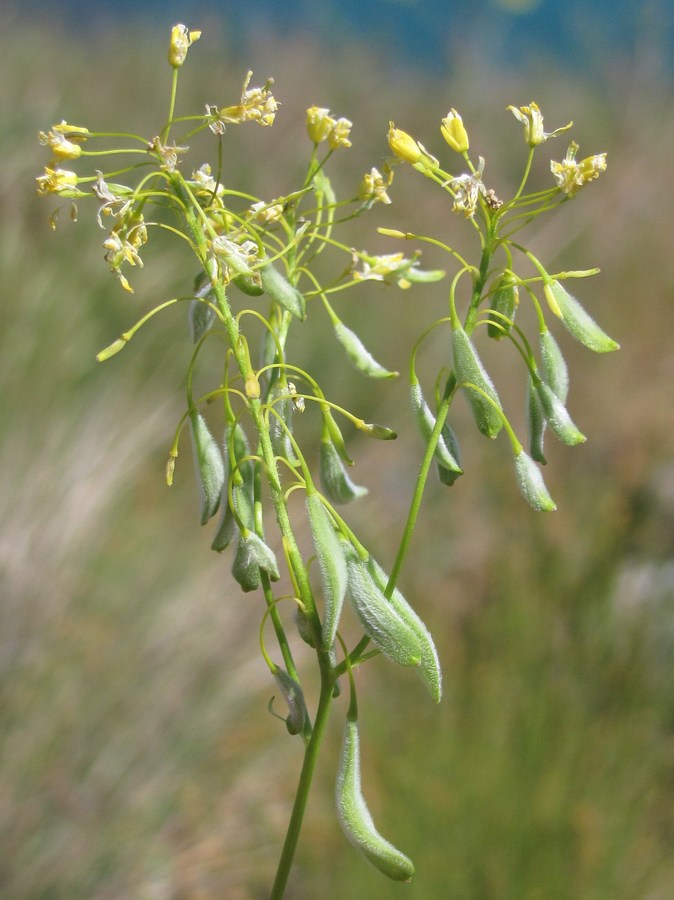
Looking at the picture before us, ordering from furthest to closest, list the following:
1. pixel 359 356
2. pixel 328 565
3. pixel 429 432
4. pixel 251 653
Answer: pixel 251 653 → pixel 359 356 → pixel 429 432 → pixel 328 565

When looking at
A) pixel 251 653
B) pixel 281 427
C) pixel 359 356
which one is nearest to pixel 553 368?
pixel 359 356

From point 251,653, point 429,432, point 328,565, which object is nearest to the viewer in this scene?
point 328,565

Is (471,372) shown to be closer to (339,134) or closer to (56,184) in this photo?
(339,134)

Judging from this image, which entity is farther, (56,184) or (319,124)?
(319,124)

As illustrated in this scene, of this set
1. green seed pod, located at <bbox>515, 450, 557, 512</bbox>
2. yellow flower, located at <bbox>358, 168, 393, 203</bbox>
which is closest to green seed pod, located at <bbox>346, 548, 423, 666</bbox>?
green seed pod, located at <bbox>515, 450, 557, 512</bbox>

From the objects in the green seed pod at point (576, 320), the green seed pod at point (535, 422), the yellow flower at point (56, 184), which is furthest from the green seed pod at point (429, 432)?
the yellow flower at point (56, 184)

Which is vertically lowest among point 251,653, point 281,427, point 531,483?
point 251,653

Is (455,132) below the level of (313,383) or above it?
above
